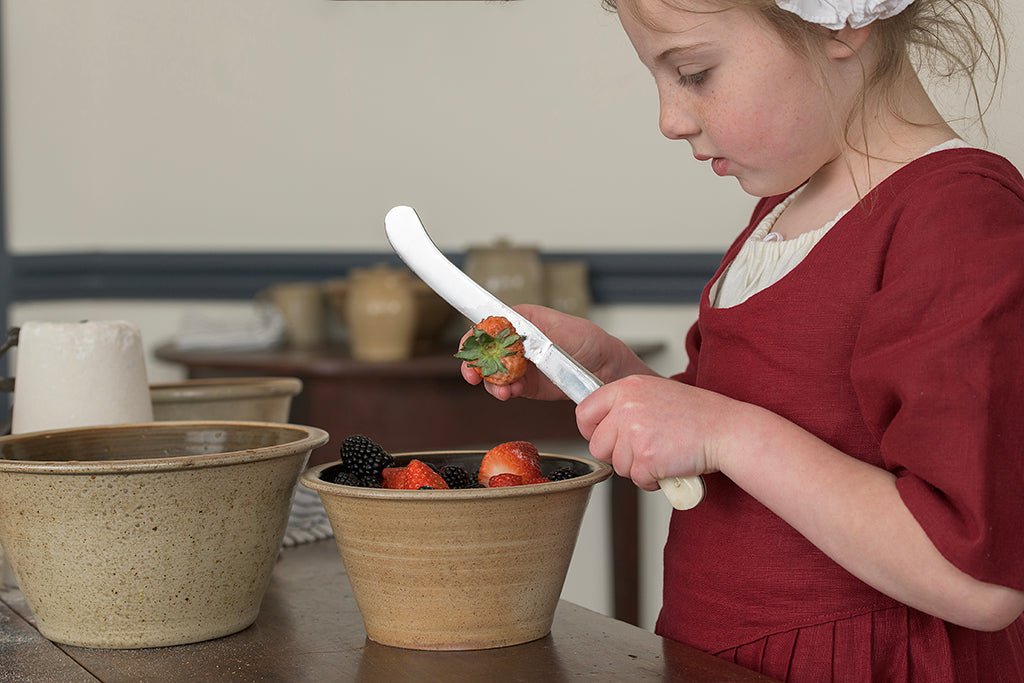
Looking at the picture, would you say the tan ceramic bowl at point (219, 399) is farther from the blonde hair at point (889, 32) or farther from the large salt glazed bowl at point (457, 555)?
the blonde hair at point (889, 32)

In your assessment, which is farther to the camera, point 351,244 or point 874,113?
point 351,244

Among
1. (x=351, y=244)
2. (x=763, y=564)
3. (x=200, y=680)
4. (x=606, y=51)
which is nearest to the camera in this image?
(x=200, y=680)

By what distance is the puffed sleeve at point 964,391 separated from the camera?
676mm

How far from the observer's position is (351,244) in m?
2.61

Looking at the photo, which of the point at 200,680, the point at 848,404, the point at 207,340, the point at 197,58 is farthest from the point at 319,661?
the point at 197,58

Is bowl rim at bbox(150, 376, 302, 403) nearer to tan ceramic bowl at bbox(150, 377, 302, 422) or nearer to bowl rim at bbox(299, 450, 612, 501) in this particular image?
tan ceramic bowl at bbox(150, 377, 302, 422)

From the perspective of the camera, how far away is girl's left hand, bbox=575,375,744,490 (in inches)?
29.9

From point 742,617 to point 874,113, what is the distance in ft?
1.27

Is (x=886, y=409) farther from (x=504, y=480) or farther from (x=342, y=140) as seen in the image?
(x=342, y=140)

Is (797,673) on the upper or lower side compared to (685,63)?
lower

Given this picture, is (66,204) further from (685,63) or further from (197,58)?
(685,63)

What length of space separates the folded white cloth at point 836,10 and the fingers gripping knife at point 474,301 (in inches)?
11.0

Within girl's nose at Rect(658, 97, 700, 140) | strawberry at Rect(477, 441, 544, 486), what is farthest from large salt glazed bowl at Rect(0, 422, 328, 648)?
girl's nose at Rect(658, 97, 700, 140)

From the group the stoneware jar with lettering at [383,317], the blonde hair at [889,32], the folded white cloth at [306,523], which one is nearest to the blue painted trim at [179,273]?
the stoneware jar with lettering at [383,317]
